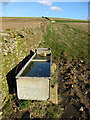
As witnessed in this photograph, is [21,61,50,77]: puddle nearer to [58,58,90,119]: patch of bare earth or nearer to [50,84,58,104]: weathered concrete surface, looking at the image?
[50,84,58,104]: weathered concrete surface

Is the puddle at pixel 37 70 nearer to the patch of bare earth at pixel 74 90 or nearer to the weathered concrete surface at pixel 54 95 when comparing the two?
the weathered concrete surface at pixel 54 95

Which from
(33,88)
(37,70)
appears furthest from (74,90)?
(33,88)

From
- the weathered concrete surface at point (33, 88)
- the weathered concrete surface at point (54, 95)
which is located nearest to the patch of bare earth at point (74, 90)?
the weathered concrete surface at point (54, 95)

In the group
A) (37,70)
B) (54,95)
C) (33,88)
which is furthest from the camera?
(37,70)

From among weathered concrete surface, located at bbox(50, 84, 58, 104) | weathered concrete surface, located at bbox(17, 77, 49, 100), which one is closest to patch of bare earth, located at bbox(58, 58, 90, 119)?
weathered concrete surface, located at bbox(50, 84, 58, 104)

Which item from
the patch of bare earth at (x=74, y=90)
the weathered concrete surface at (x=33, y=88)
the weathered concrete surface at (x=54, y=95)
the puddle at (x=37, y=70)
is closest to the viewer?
the weathered concrete surface at (x=33, y=88)

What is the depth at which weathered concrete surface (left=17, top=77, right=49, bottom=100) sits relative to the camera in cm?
598

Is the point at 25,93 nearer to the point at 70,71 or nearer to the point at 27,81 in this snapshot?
the point at 27,81

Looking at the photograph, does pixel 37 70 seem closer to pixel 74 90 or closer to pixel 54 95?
pixel 54 95

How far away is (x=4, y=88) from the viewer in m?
6.77

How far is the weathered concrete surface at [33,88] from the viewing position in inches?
235

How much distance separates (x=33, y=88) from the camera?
6.08 m

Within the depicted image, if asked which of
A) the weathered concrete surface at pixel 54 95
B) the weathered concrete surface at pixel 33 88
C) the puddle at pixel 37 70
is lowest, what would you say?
the weathered concrete surface at pixel 54 95

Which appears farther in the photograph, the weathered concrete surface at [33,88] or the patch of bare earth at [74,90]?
the patch of bare earth at [74,90]
